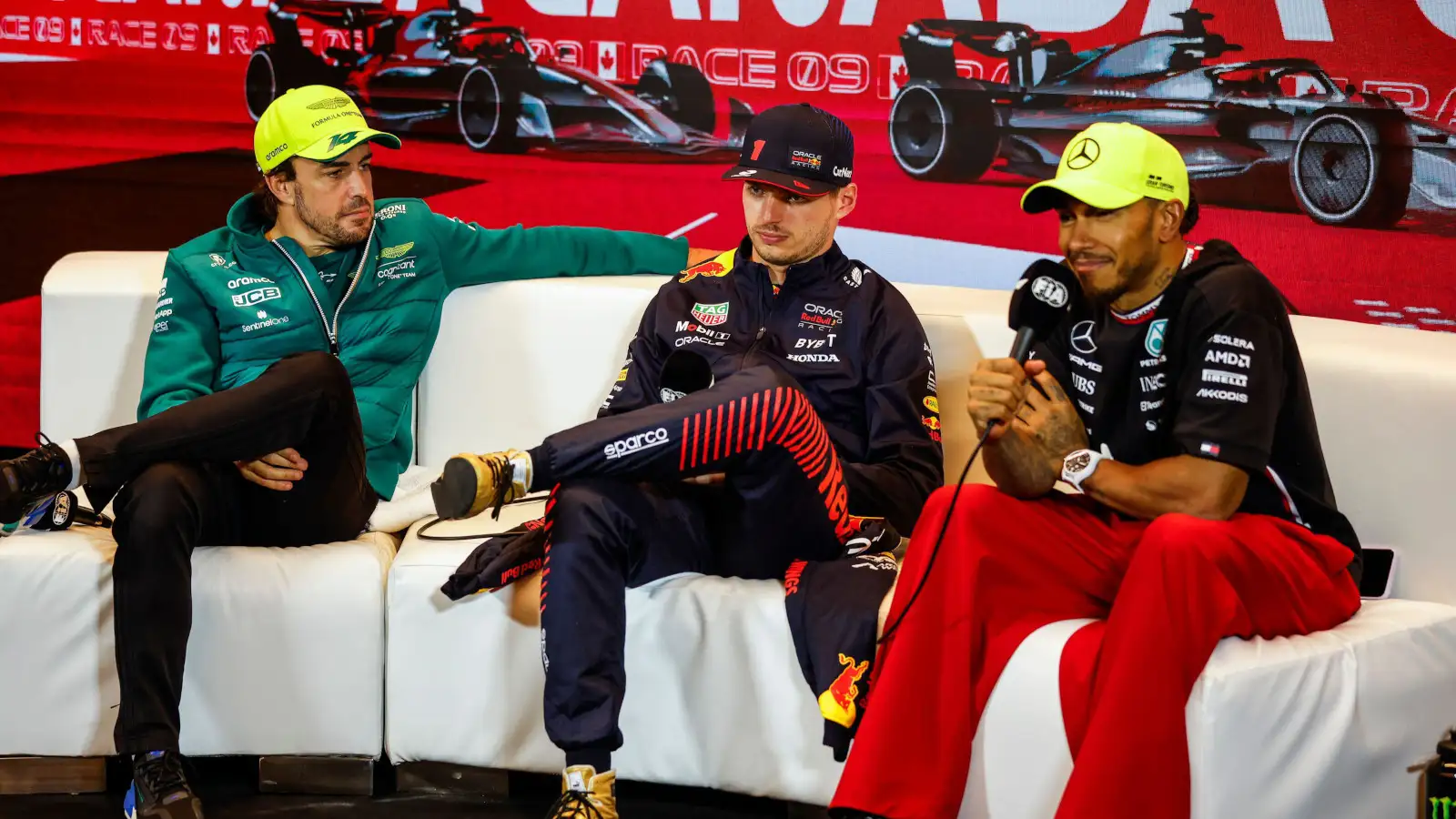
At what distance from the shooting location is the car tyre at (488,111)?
4105mm

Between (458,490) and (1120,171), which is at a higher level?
(1120,171)

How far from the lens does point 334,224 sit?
2953 mm

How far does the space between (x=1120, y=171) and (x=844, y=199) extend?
0.74m

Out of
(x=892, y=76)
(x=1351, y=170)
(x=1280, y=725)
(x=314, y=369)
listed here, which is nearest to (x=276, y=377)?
(x=314, y=369)

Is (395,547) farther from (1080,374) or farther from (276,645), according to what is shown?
(1080,374)

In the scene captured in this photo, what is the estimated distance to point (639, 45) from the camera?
4023mm

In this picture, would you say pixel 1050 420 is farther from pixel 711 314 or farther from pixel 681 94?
pixel 681 94

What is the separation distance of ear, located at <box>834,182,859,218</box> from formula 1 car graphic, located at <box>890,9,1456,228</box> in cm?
106

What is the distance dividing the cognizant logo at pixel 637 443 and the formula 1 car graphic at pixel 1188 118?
5.91ft

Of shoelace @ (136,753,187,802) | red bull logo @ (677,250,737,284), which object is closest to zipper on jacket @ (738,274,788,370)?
red bull logo @ (677,250,737,284)

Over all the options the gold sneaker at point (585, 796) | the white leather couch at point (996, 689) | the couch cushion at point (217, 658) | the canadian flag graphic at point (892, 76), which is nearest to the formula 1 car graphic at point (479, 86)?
the canadian flag graphic at point (892, 76)

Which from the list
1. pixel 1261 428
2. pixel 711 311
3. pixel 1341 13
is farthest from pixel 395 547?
pixel 1341 13

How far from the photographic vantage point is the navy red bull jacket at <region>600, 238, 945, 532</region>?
2580 millimetres

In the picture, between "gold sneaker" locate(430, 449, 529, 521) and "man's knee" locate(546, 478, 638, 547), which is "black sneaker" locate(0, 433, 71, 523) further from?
"man's knee" locate(546, 478, 638, 547)
